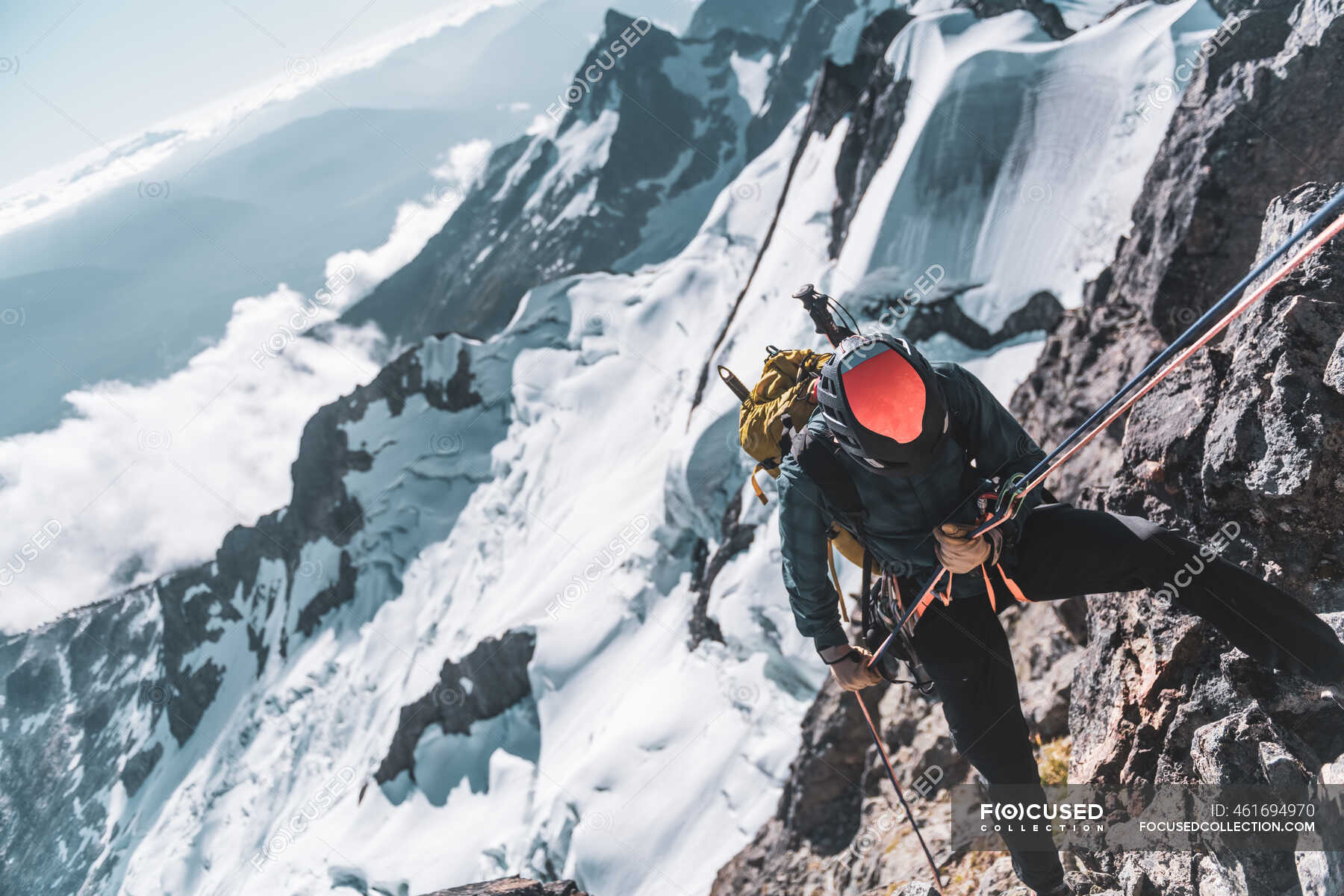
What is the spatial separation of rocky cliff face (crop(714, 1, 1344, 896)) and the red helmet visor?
2.42 m

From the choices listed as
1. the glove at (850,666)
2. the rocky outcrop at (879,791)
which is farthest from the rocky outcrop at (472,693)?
the glove at (850,666)

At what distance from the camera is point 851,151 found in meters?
43.4

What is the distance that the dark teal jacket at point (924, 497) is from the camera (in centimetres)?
391

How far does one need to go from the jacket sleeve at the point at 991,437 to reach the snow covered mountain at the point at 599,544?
64.1ft

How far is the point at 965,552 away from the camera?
366 centimetres

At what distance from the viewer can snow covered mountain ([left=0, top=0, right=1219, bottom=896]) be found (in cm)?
2580

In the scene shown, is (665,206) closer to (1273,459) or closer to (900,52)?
(900,52)

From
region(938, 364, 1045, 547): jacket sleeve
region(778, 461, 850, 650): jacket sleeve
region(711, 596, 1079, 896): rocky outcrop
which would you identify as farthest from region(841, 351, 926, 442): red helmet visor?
region(711, 596, 1079, 896): rocky outcrop

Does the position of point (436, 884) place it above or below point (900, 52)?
below

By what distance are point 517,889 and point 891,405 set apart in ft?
19.7

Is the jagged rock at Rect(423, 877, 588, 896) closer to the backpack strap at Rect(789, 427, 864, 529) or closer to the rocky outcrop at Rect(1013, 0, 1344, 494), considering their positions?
the backpack strap at Rect(789, 427, 864, 529)

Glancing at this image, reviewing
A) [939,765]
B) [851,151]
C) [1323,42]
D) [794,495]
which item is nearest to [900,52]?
[851,151]

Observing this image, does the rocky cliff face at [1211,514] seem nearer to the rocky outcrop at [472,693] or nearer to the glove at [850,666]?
the glove at [850,666]

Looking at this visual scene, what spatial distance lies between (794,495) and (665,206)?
6488 inches
